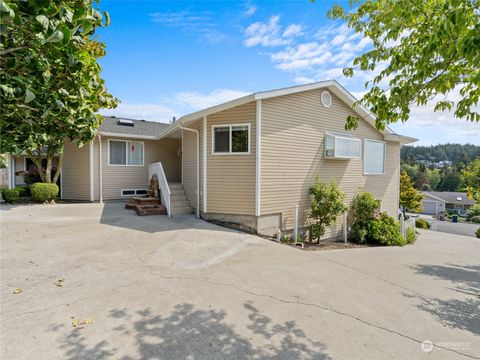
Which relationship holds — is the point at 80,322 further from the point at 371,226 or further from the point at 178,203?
the point at 371,226

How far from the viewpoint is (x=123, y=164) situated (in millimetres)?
12242

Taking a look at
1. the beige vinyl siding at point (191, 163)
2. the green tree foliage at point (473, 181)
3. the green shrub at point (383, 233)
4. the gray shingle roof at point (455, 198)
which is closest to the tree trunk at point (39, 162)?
the beige vinyl siding at point (191, 163)

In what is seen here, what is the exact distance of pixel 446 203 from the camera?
5019 centimetres

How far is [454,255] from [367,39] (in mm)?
8603

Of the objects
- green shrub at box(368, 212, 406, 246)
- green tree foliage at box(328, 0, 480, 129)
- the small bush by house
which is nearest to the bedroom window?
the small bush by house

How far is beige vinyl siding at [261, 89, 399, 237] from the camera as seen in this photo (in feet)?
25.8

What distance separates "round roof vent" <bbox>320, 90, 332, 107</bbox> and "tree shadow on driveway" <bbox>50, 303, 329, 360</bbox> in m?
8.31

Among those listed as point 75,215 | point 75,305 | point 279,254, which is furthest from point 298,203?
point 75,215

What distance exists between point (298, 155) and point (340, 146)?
2063 millimetres

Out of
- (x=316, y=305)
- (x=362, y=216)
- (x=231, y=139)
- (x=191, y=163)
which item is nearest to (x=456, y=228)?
(x=362, y=216)

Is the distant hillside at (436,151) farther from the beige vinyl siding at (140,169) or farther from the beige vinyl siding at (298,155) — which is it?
the beige vinyl siding at (140,169)

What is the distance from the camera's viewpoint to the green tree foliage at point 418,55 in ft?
8.03

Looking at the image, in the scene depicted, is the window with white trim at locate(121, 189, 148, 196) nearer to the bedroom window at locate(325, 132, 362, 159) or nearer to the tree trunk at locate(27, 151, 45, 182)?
the tree trunk at locate(27, 151, 45, 182)

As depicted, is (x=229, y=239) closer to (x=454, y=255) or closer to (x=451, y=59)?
(x=451, y=59)
